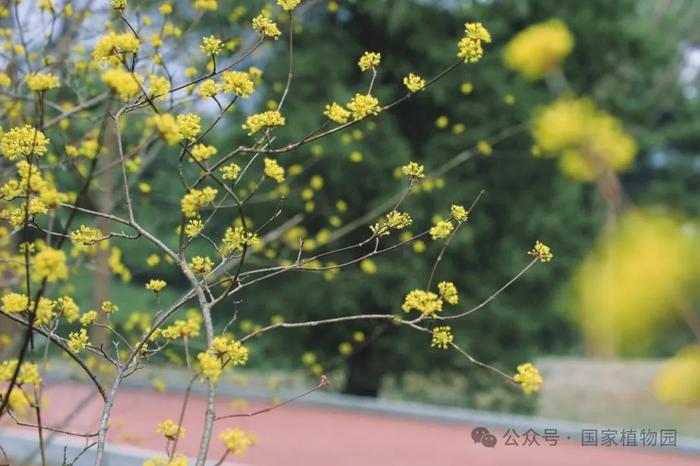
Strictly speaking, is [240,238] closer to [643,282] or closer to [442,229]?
[442,229]

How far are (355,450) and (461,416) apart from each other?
Result: 161 centimetres

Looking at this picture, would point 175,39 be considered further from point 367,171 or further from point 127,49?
point 367,171

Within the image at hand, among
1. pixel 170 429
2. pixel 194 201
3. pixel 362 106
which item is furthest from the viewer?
pixel 362 106

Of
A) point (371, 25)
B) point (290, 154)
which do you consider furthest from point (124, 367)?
point (371, 25)

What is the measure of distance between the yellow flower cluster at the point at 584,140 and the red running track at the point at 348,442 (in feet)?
17.4

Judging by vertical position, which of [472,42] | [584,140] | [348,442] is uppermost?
[348,442]

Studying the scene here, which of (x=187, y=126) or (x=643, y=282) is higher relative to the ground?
(x=187, y=126)

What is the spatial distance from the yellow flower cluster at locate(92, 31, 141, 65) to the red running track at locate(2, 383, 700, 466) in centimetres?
437

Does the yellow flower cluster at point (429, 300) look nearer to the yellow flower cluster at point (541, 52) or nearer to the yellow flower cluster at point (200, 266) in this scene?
the yellow flower cluster at point (200, 266)

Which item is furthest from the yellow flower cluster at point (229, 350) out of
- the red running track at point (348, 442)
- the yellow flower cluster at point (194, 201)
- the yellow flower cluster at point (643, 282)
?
the red running track at point (348, 442)

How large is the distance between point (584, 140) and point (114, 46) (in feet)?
4.12

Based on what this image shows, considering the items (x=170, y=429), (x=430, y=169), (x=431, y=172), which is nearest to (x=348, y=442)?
(x=431, y=172)

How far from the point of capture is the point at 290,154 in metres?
9.12

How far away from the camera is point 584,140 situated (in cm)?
83
